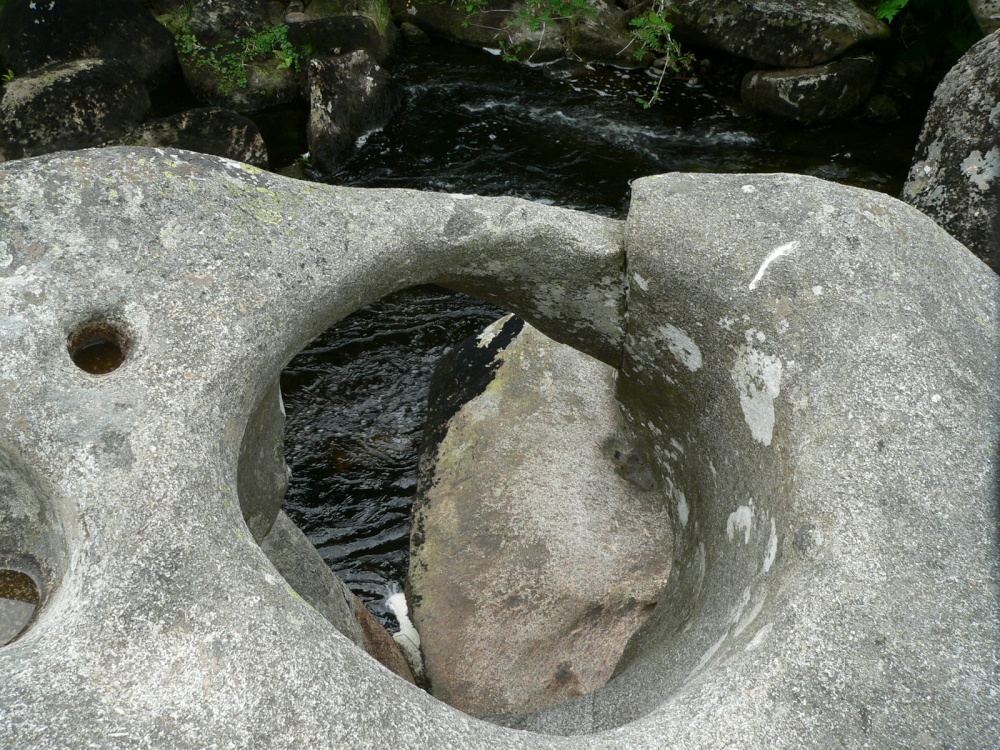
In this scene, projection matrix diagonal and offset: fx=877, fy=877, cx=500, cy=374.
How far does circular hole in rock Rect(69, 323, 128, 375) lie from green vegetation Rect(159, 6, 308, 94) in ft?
20.3

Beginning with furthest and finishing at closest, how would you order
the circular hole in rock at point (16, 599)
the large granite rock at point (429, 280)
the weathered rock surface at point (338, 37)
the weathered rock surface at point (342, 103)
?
the weathered rock surface at point (338, 37), the weathered rock surface at point (342, 103), the circular hole in rock at point (16, 599), the large granite rock at point (429, 280)

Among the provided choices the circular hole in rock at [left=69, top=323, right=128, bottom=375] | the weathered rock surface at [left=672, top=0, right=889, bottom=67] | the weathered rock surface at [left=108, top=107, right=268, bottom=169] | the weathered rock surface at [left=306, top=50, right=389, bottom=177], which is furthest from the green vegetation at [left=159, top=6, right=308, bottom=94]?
the circular hole in rock at [left=69, top=323, right=128, bottom=375]

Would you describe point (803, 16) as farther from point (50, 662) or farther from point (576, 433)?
point (50, 662)

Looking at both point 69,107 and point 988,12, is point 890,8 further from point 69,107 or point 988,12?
point 69,107

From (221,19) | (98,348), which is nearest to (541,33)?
(221,19)

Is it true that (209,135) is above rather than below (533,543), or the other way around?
below

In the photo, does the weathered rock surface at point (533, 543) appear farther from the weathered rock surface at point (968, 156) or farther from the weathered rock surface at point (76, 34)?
the weathered rock surface at point (76, 34)

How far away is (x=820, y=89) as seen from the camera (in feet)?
22.6

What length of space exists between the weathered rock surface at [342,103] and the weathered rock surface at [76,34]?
1.50 metres

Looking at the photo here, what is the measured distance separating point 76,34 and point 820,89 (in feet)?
19.7

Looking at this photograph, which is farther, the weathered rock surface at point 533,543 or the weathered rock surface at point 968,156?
the weathered rock surface at point 533,543

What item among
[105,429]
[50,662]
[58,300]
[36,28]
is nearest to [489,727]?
[50,662]

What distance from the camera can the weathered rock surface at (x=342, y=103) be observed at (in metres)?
6.60

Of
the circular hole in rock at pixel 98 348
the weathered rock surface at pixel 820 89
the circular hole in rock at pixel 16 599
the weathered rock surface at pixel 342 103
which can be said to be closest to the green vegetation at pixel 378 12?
the weathered rock surface at pixel 342 103
